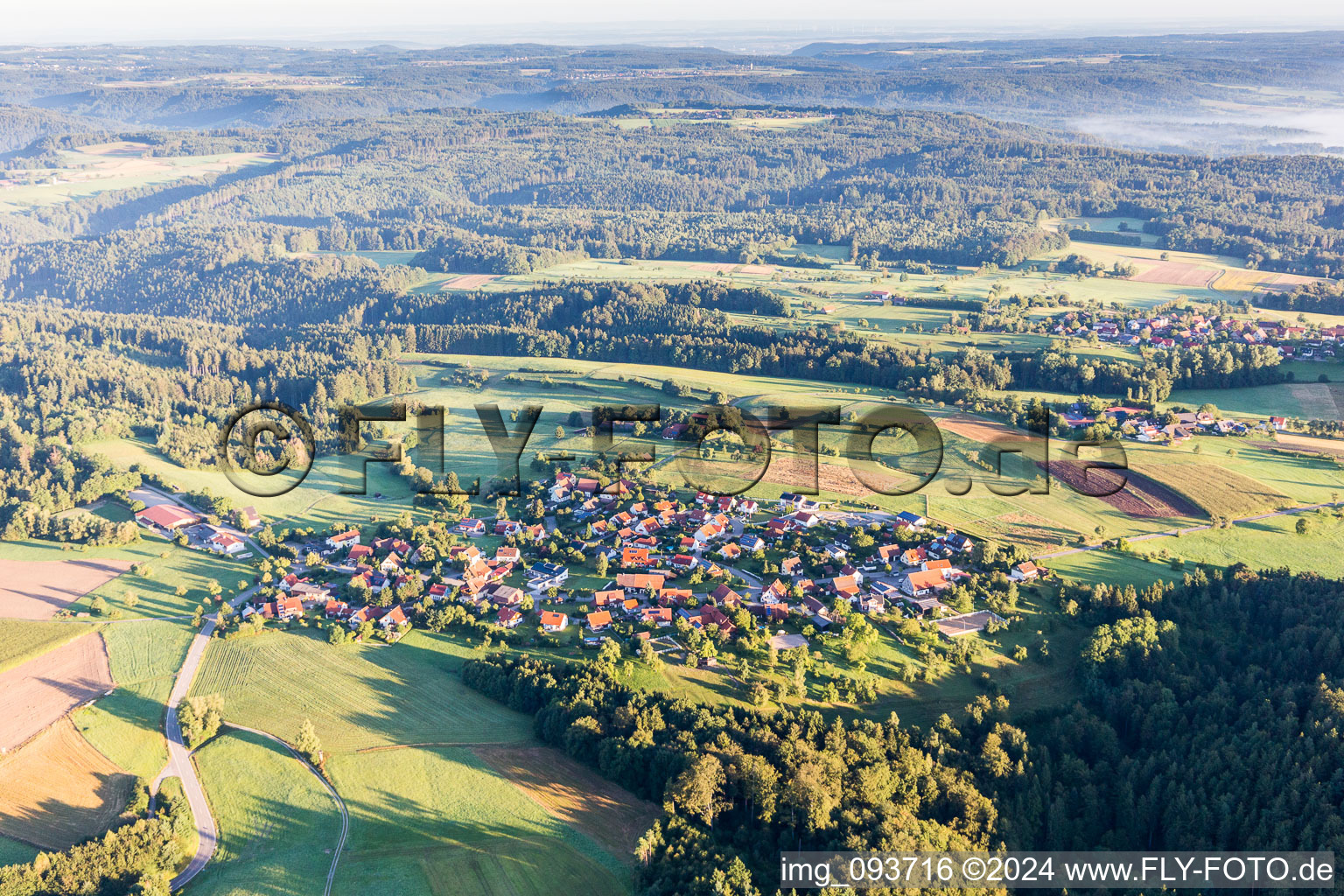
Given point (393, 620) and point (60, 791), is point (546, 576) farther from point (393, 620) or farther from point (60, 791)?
point (60, 791)

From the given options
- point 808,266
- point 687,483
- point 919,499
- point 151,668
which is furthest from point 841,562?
point 808,266

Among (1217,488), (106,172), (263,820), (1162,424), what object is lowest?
(263,820)

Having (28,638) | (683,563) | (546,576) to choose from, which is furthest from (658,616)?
(28,638)

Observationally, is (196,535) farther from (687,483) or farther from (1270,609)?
(1270,609)

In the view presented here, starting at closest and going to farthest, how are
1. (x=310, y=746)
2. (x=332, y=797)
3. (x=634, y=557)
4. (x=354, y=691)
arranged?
(x=332, y=797) < (x=310, y=746) < (x=354, y=691) < (x=634, y=557)

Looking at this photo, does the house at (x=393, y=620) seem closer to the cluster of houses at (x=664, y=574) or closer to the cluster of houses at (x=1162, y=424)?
the cluster of houses at (x=664, y=574)

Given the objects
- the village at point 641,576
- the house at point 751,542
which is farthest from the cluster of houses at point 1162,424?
the house at point 751,542

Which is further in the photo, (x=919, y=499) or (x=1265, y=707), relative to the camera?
(x=919, y=499)
